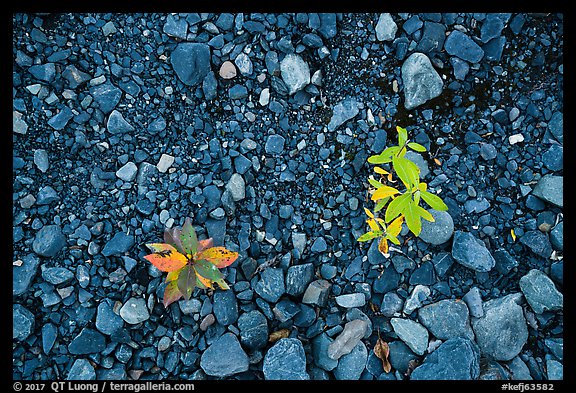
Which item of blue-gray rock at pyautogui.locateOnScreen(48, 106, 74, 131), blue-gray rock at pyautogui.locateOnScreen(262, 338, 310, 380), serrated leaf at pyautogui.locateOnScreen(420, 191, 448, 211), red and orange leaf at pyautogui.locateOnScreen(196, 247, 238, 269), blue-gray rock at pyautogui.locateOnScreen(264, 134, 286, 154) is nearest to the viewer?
serrated leaf at pyautogui.locateOnScreen(420, 191, 448, 211)

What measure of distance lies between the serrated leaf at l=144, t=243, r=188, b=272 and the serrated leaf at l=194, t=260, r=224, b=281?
0.07 m

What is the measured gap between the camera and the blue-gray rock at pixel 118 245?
2.82 meters

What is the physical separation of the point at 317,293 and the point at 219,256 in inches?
23.8

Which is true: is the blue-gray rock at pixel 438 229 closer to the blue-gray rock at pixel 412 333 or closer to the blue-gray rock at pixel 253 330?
the blue-gray rock at pixel 412 333

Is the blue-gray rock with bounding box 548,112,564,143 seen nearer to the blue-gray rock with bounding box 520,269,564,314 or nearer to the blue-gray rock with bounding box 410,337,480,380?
the blue-gray rock with bounding box 520,269,564,314

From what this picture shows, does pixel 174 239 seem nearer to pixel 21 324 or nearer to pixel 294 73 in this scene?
pixel 21 324

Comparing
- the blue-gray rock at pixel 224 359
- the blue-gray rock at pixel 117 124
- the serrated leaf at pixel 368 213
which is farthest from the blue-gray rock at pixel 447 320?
the blue-gray rock at pixel 117 124

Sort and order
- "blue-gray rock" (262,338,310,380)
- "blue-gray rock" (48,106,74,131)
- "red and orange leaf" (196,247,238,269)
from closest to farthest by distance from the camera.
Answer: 1. "red and orange leaf" (196,247,238,269)
2. "blue-gray rock" (262,338,310,380)
3. "blue-gray rock" (48,106,74,131)

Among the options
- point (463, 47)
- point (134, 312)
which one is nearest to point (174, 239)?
point (134, 312)

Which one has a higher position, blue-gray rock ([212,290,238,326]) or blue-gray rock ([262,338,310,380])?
blue-gray rock ([212,290,238,326])

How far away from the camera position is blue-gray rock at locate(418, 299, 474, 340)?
2.83 meters

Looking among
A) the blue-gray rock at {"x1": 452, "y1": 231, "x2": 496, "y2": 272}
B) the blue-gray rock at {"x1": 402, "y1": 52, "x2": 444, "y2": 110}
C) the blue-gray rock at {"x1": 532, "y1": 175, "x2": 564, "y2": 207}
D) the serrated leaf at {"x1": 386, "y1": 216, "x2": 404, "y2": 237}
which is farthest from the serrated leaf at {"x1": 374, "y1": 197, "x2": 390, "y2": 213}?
the blue-gray rock at {"x1": 532, "y1": 175, "x2": 564, "y2": 207}

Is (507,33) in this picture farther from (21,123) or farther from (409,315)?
(21,123)

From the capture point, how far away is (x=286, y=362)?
2.76m
